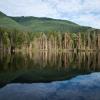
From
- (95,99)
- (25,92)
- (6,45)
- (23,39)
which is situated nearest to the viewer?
(95,99)

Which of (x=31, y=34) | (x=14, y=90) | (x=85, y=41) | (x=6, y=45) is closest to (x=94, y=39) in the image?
(x=85, y=41)

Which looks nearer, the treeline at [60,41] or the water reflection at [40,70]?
the water reflection at [40,70]

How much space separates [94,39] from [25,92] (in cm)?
17506

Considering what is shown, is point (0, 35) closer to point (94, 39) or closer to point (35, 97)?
point (94, 39)

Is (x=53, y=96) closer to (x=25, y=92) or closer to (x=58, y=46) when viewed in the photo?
(x=25, y=92)

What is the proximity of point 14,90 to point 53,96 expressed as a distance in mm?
4375

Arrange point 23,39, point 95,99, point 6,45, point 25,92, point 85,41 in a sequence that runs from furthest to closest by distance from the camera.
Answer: point 85,41, point 23,39, point 6,45, point 25,92, point 95,99

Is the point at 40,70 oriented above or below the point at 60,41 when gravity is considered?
above

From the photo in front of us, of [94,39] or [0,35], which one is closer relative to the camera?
[0,35]

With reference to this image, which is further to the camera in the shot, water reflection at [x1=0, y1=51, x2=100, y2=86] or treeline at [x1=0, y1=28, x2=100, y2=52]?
treeline at [x1=0, y1=28, x2=100, y2=52]

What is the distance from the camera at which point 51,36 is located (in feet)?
639

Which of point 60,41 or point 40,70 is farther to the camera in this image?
point 60,41

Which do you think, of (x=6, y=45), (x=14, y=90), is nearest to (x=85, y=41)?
(x=6, y=45)

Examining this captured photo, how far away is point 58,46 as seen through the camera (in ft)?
636
